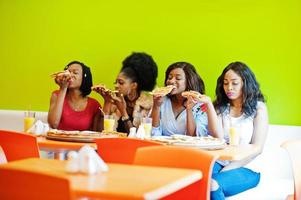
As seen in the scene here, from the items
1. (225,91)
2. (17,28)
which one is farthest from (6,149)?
(17,28)

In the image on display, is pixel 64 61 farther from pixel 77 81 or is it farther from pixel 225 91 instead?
pixel 225 91

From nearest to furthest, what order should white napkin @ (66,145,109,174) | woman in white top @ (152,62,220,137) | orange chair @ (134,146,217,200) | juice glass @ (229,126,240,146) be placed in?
white napkin @ (66,145,109,174) < orange chair @ (134,146,217,200) < juice glass @ (229,126,240,146) < woman in white top @ (152,62,220,137)

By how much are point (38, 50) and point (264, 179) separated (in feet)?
7.85

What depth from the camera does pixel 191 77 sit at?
3744 mm

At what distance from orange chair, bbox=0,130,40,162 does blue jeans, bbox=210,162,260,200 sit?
105 cm

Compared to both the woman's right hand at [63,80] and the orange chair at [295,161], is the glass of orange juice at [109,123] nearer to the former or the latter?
the woman's right hand at [63,80]

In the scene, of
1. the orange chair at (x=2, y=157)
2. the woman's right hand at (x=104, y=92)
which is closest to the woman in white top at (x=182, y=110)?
the woman's right hand at (x=104, y=92)

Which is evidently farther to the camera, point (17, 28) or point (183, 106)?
point (17, 28)

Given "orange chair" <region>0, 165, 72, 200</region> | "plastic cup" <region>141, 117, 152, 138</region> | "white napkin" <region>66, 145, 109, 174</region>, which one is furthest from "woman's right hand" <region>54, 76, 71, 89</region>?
"orange chair" <region>0, 165, 72, 200</region>

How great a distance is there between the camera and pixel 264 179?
3602mm

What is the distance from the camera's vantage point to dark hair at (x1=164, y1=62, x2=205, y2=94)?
3736 mm

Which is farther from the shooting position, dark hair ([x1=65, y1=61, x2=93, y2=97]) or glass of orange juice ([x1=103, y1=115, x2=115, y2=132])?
dark hair ([x1=65, y1=61, x2=93, y2=97])

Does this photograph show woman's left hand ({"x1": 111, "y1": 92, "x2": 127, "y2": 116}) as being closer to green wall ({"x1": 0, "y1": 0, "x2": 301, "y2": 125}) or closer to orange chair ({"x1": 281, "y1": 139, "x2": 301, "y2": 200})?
green wall ({"x1": 0, "y1": 0, "x2": 301, "y2": 125})

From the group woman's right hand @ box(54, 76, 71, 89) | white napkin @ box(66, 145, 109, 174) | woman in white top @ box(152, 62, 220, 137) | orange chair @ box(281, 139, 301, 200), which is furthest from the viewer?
woman's right hand @ box(54, 76, 71, 89)
